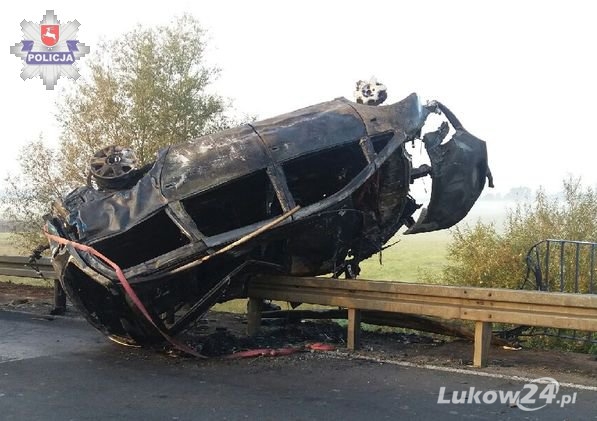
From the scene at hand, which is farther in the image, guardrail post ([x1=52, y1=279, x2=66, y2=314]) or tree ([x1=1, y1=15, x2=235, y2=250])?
tree ([x1=1, y1=15, x2=235, y2=250])

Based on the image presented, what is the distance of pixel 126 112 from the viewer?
18609mm

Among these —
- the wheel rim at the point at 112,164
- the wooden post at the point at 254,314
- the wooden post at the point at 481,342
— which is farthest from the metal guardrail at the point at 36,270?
the wooden post at the point at 481,342

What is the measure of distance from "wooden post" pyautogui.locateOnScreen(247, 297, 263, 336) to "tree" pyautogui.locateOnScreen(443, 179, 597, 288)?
757 centimetres

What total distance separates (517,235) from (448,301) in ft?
29.0

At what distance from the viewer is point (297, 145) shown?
706 cm

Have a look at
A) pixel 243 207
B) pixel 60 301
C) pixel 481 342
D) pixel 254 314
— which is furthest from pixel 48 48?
pixel 481 342

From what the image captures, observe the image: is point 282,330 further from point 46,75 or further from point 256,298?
point 46,75

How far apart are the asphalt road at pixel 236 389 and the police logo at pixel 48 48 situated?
1047 centimetres

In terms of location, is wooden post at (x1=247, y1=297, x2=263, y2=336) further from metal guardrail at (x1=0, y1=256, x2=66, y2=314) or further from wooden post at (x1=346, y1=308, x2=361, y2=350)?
metal guardrail at (x1=0, y1=256, x2=66, y2=314)

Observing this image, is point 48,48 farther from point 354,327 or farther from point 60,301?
point 354,327

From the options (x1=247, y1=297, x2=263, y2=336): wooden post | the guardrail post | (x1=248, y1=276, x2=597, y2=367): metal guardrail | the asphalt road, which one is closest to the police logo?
the guardrail post

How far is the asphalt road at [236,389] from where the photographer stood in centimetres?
475

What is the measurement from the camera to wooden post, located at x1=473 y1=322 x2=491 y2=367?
614 centimetres

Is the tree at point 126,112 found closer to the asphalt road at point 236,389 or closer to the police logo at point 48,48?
the police logo at point 48,48
